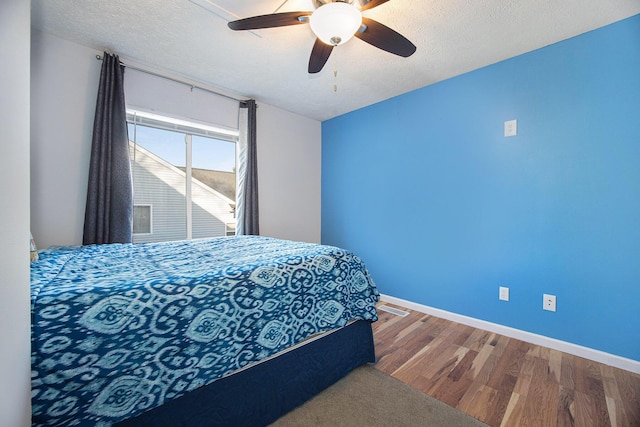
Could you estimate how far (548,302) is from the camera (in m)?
2.02

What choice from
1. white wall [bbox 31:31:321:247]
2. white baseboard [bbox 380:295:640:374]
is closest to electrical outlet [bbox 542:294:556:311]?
white baseboard [bbox 380:295:640:374]

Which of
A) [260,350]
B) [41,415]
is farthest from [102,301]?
[260,350]

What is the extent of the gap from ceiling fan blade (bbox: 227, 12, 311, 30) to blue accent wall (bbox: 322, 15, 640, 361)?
179cm

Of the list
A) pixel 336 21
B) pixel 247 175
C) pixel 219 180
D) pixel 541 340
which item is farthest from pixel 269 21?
pixel 541 340

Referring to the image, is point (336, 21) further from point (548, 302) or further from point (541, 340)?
point (541, 340)

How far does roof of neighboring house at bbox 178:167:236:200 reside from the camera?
2904 mm

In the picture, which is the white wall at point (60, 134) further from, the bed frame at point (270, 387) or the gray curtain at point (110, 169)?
the bed frame at point (270, 387)

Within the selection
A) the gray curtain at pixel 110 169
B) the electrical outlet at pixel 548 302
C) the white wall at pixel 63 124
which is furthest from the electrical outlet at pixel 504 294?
the white wall at pixel 63 124

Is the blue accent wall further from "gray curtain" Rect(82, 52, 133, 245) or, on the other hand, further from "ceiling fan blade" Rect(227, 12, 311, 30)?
"gray curtain" Rect(82, 52, 133, 245)

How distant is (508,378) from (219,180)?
3169 mm

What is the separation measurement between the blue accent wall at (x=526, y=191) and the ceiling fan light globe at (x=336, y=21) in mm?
1593

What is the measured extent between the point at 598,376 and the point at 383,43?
2.54 meters

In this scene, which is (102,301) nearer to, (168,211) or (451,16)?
(168,211)

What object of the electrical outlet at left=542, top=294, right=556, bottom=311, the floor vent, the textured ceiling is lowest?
the floor vent
